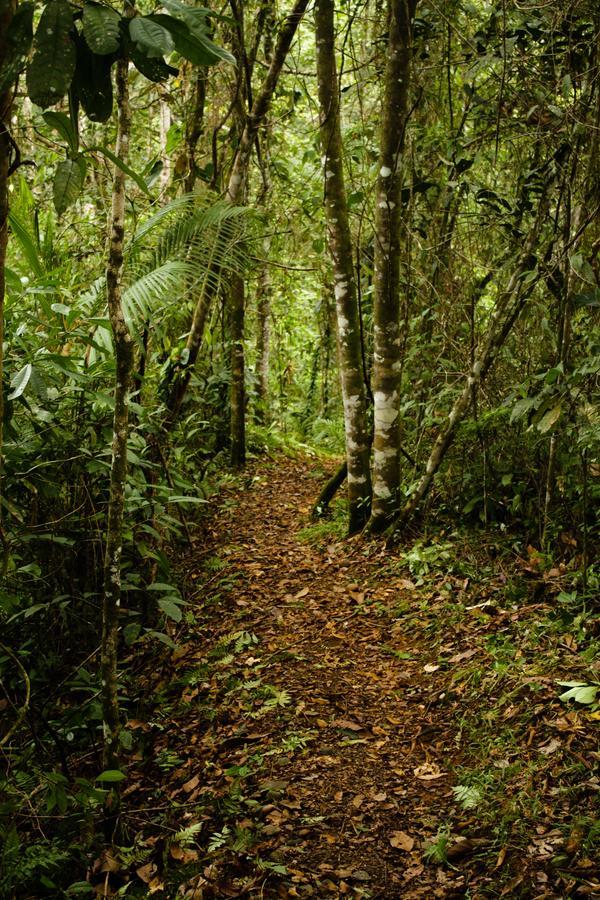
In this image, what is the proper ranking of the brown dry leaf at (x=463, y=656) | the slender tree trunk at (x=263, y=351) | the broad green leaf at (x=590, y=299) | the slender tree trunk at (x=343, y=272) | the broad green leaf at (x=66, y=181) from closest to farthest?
the broad green leaf at (x=66, y=181) < the broad green leaf at (x=590, y=299) < the brown dry leaf at (x=463, y=656) < the slender tree trunk at (x=343, y=272) < the slender tree trunk at (x=263, y=351)

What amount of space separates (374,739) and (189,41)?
3.42 m

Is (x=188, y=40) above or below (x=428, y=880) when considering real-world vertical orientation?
above

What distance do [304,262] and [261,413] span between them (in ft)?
8.33

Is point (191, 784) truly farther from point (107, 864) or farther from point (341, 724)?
point (341, 724)

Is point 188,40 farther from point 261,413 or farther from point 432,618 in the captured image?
point 261,413

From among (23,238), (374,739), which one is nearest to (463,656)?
(374,739)

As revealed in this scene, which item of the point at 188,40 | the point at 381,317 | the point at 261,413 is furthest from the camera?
the point at 261,413

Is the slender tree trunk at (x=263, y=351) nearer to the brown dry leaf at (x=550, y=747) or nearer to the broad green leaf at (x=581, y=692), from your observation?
the broad green leaf at (x=581, y=692)

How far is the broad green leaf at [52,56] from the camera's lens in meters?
1.55

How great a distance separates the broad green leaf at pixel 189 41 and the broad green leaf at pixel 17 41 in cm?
29

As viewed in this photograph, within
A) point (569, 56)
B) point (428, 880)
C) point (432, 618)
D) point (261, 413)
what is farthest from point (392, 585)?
point (261, 413)

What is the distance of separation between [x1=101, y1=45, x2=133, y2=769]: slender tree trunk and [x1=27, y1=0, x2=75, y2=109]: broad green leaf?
119cm

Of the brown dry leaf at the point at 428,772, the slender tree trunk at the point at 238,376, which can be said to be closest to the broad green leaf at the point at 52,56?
the brown dry leaf at the point at 428,772

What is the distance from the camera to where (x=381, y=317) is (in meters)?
5.74
